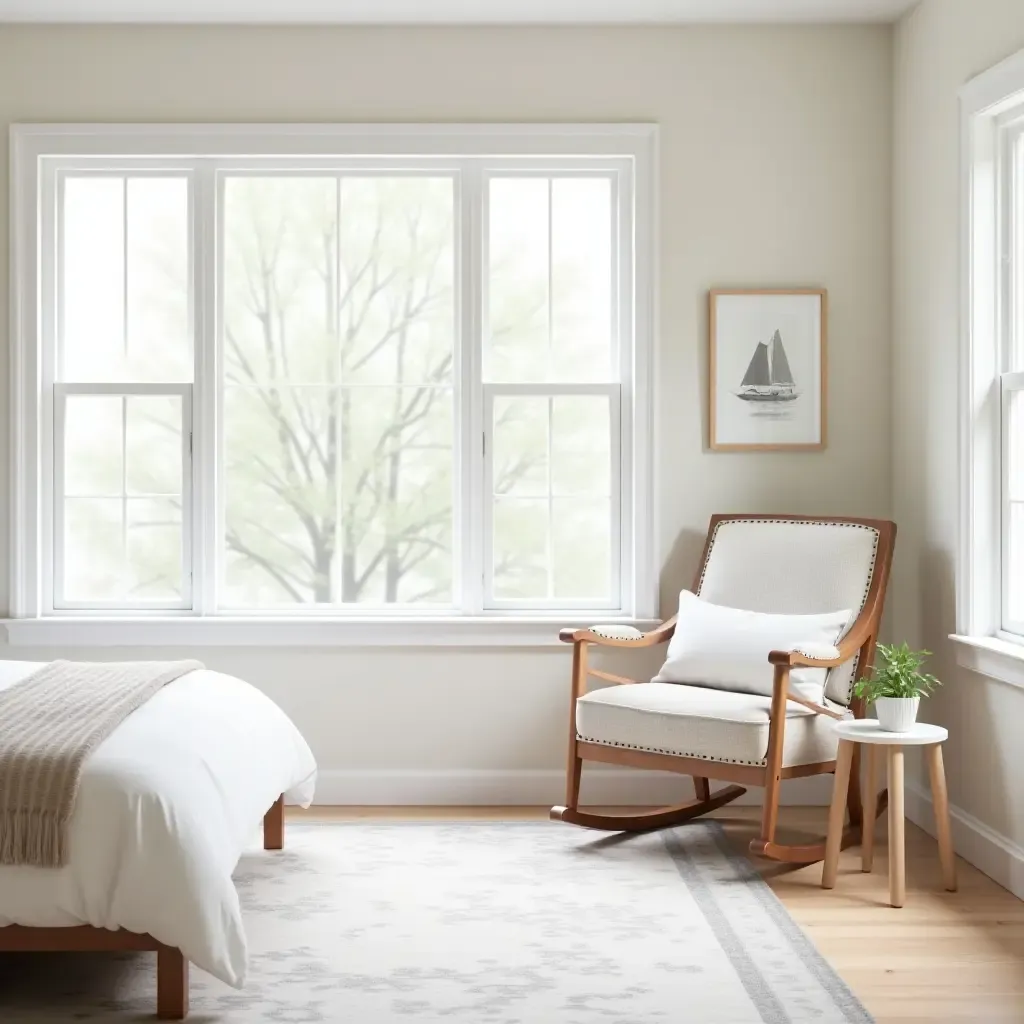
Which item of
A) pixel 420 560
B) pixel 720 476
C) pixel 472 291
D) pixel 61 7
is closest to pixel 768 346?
pixel 720 476

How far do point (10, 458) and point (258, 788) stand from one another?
6.78ft

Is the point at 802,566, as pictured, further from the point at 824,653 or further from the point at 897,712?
the point at 897,712

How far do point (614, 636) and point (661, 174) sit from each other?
1745 mm

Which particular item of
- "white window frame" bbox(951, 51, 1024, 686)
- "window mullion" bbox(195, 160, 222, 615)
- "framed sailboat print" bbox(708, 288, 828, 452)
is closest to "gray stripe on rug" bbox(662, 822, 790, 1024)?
"white window frame" bbox(951, 51, 1024, 686)

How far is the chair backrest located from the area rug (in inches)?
33.5

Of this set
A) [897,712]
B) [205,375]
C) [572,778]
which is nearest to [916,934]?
[897,712]

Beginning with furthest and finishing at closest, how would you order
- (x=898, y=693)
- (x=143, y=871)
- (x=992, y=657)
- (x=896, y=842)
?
(x=992, y=657) < (x=898, y=693) < (x=896, y=842) < (x=143, y=871)

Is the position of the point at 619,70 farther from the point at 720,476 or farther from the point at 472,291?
the point at 720,476

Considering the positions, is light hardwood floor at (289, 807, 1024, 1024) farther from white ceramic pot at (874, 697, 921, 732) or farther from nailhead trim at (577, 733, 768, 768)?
white ceramic pot at (874, 697, 921, 732)

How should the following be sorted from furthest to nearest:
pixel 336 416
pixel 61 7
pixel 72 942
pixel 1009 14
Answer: pixel 336 416
pixel 61 7
pixel 1009 14
pixel 72 942

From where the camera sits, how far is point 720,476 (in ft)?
15.1

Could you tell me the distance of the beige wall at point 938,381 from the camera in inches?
145

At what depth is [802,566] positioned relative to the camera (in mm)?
4234

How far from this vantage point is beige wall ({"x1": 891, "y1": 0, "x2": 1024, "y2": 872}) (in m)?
3.67
